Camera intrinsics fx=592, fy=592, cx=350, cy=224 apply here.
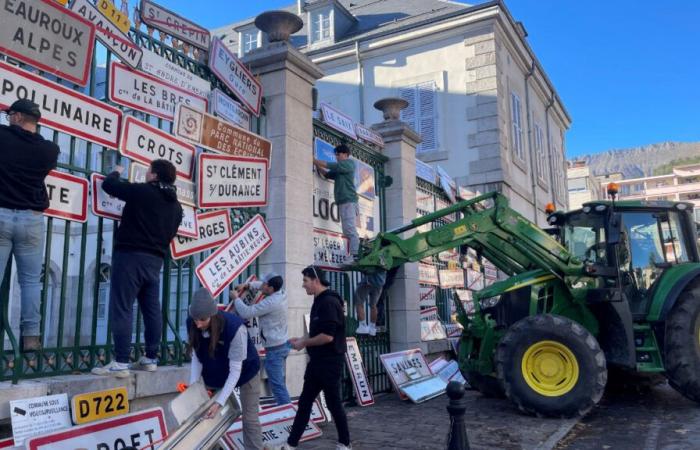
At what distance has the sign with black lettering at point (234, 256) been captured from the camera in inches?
248

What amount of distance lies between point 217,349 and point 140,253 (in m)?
1.36

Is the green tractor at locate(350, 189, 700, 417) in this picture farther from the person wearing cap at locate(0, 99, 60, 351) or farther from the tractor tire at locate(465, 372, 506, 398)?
the person wearing cap at locate(0, 99, 60, 351)

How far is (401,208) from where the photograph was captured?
10328 millimetres

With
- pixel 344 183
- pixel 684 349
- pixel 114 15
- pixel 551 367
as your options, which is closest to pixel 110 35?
pixel 114 15

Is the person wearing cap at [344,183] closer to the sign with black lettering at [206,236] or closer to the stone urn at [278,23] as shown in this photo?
the stone urn at [278,23]

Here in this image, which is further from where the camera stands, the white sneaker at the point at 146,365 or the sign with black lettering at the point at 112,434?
the white sneaker at the point at 146,365

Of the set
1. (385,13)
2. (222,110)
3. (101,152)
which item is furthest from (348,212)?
(385,13)

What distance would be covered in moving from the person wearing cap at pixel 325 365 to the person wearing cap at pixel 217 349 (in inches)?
30.7

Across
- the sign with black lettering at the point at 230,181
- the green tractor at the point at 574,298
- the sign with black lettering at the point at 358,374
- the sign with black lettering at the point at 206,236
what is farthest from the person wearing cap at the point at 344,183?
the sign with black lettering at the point at 206,236

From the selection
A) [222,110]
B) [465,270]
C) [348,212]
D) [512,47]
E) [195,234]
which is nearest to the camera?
[195,234]

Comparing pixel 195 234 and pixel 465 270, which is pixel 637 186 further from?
pixel 195 234

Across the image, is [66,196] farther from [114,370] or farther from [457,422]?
[457,422]

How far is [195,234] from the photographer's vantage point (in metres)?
6.26

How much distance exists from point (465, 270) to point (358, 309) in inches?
184
